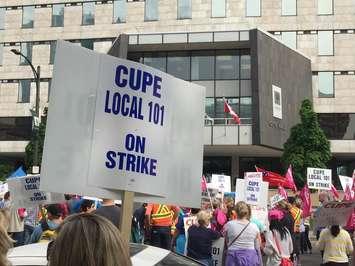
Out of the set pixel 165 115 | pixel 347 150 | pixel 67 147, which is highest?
pixel 347 150

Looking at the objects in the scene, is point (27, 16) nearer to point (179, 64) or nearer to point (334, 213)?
point (179, 64)

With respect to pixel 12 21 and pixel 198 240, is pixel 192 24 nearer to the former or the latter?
pixel 12 21

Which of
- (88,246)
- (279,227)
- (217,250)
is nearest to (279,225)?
(279,227)

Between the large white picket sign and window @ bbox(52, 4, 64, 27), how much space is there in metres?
52.9

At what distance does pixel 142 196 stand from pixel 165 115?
593 mm

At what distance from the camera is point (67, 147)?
162 inches

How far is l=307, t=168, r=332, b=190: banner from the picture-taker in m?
21.9

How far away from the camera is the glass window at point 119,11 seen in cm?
5400

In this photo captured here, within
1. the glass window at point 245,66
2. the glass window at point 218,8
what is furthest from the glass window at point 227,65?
the glass window at point 218,8

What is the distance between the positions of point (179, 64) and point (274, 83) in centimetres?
707

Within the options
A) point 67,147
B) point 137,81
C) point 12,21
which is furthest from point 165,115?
point 12,21

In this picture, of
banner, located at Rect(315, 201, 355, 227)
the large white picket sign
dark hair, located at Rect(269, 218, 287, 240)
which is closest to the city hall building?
dark hair, located at Rect(269, 218, 287, 240)

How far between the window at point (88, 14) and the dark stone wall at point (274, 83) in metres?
15.4

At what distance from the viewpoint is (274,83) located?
46.1 metres
